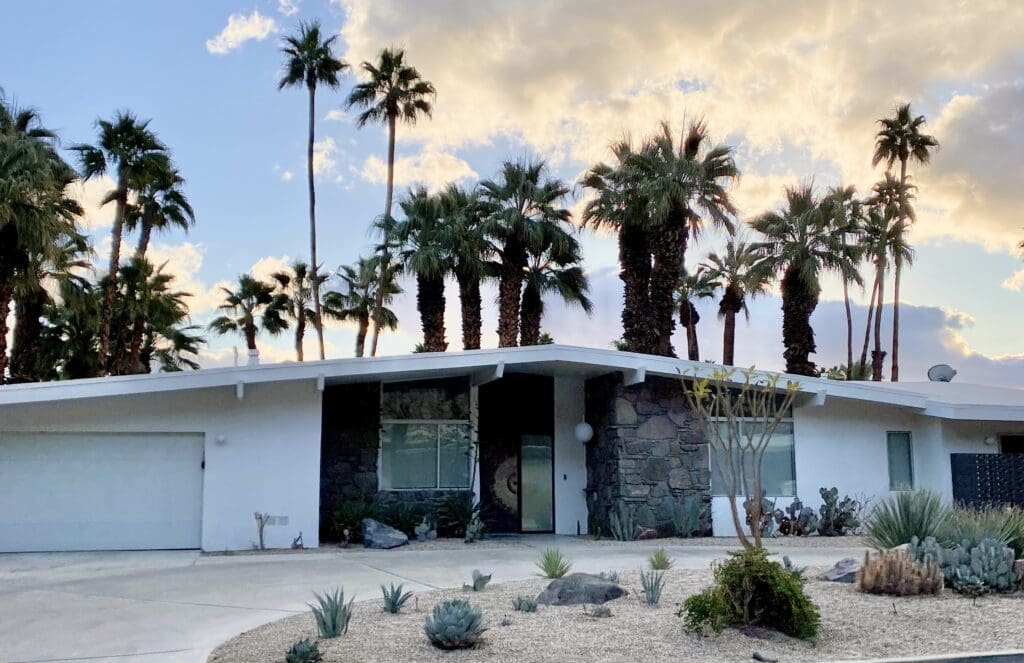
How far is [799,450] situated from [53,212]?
50.6 feet

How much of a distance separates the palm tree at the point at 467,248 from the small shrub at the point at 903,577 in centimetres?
1665

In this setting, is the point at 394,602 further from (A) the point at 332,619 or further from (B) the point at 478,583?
(B) the point at 478,583

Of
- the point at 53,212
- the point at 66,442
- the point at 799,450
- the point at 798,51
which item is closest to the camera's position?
the point at 66,442

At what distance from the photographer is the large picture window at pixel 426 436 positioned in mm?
15648

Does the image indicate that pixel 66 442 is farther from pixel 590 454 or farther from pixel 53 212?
pixel 590 454

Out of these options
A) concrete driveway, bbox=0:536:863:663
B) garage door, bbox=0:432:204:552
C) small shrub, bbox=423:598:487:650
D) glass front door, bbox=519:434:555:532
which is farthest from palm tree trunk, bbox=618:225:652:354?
small shrub, bbox=423:598:487:650

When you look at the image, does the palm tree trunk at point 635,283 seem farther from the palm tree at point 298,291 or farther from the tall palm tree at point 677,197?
the palm tree at point 298,291

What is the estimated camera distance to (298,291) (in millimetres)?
31375

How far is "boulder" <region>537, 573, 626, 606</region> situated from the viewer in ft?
25.8

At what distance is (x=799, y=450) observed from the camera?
1588 centimetres

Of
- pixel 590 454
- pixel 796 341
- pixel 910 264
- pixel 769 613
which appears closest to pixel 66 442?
pixel 590 454

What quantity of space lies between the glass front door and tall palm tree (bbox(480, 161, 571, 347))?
7041 millimetres

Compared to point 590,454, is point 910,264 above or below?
above

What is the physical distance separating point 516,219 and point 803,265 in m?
8.21
